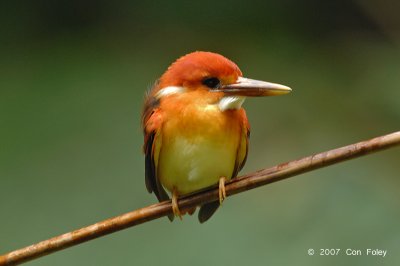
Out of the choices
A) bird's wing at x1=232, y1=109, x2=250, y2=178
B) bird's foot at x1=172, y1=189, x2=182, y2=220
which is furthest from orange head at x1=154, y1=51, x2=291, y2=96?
bird's foot at x1=172, y1=189, x2=182, y2=220

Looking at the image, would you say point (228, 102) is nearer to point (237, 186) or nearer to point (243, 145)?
→ point (243, 145)

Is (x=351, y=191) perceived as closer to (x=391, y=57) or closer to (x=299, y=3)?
(x=391, y=57)

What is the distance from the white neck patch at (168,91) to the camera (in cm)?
222

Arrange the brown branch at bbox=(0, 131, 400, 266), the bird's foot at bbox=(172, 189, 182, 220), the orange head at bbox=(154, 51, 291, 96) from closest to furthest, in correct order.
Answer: the brown branch at bbox=(0, 131, 400, 266), the bird's foot at bbox=(172, 189, 182, 220), the orange head at bbox=(154, 51, 291, 96)

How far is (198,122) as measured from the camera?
2.18 metres

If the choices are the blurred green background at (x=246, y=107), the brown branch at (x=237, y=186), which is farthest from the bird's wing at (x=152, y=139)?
the brown branch at (x=237, y=186)

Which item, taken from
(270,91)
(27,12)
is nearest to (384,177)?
(270,91)

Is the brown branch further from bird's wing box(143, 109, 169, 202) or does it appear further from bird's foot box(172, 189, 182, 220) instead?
bird's wing box(143, 109, 169, 202)

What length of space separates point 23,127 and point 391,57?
1.08 meters

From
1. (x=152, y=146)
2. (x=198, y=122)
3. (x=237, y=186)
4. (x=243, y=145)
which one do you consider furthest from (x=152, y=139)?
(x=237, y=186)

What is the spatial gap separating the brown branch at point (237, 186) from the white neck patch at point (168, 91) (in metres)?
0.41

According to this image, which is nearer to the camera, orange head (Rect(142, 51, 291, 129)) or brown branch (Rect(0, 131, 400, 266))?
brown branch (Rect(0, 131, 400, 266))

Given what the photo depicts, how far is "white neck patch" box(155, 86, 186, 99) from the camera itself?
2217mm

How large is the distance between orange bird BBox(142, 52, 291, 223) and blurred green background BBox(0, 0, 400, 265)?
15cm
